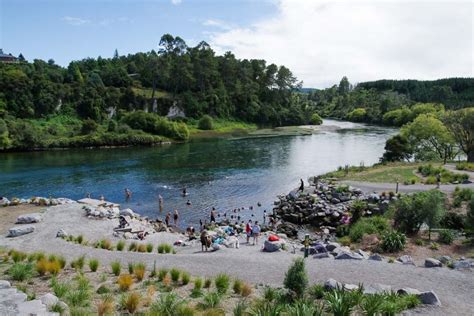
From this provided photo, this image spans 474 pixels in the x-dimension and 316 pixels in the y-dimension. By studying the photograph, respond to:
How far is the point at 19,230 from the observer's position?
26.6m

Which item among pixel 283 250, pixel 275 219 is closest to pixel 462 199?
pixel 275 219

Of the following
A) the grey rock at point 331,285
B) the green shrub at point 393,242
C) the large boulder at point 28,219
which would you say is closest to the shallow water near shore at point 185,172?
the large boulder at point 28,219

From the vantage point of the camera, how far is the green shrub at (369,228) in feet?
88.1

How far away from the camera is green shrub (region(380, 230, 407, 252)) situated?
23.4 meters

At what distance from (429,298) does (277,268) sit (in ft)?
21.6

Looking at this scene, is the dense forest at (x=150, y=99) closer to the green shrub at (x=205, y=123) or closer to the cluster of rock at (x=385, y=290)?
the green shrub at (x=205, y=123)

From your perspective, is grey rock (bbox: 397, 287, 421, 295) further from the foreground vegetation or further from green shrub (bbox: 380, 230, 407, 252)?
green shrub (bbox: 380, 230, 407, 252)

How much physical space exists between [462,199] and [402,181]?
32.3 ft

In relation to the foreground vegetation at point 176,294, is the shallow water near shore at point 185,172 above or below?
below

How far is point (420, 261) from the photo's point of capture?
21.1 metres

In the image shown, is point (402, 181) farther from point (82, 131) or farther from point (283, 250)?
point (82, 131)

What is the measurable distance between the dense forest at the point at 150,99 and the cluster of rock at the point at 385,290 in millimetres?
76388

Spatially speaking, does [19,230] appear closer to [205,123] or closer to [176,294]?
[176,294]

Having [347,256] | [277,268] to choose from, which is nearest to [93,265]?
[277,268]
